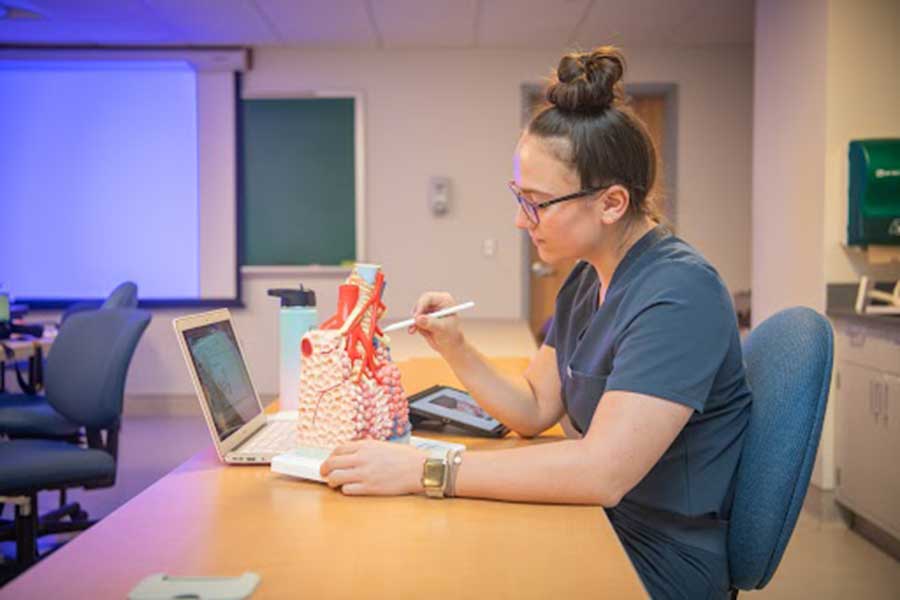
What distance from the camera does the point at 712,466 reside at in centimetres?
126

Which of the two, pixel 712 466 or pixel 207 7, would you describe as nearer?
pixel 712 466

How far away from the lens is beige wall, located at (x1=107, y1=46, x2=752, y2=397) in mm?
5719

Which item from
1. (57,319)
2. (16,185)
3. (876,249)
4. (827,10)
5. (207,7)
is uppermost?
(207,7)

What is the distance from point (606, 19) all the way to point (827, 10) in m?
1.96

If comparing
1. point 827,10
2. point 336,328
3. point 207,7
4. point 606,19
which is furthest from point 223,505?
point 606,19

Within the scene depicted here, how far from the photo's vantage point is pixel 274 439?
146 cm

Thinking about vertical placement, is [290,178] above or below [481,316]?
above

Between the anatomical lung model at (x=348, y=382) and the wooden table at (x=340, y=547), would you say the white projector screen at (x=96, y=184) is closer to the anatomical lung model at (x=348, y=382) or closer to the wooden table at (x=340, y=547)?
the anatomical lung model at (x=348, y=382)

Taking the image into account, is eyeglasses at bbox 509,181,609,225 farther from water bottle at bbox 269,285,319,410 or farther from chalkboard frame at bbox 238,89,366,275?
chalkboard frame at bbox 238,89,366,275

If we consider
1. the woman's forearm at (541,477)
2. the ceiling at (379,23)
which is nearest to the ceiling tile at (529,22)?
the ceiling at (379,23)

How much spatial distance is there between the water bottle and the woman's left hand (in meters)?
0.55

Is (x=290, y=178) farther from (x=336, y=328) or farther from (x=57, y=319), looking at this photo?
(x=336, y=328)

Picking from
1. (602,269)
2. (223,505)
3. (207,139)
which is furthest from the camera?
(207,139)

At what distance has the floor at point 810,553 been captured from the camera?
2.70 metres
